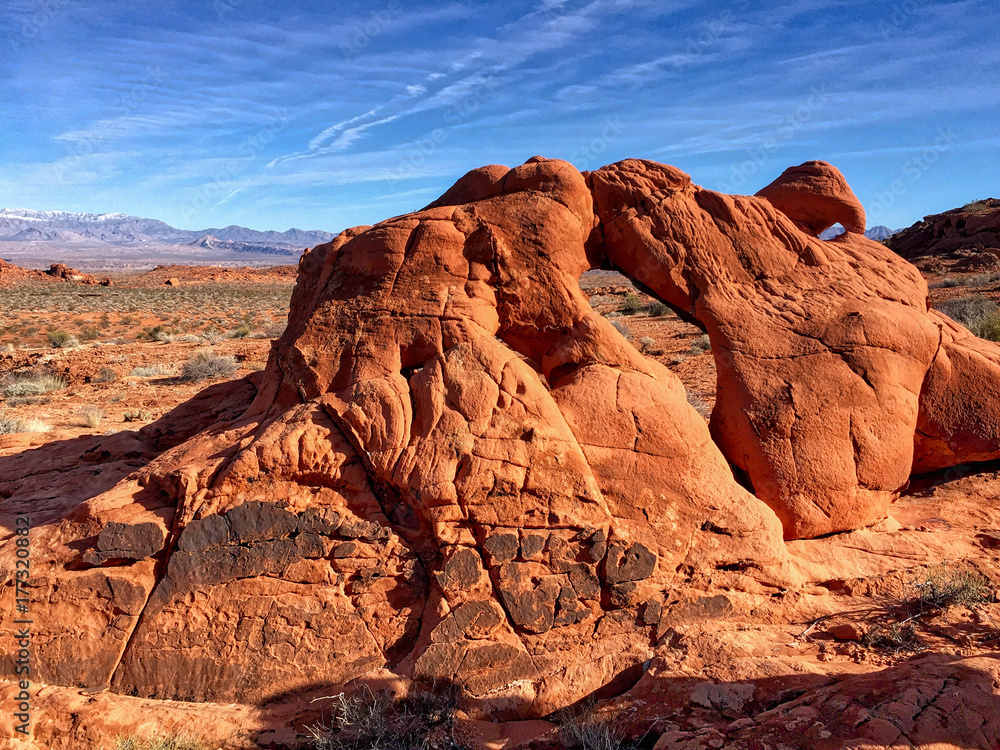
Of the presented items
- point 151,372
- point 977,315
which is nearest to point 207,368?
point 151,372

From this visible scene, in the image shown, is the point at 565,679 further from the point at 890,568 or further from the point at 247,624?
the point at 890,568

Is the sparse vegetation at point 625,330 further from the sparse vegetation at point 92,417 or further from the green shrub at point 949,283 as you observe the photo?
the sparse vegetation at point 92,417

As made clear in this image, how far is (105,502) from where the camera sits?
4891 mm

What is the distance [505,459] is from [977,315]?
47.9 feet

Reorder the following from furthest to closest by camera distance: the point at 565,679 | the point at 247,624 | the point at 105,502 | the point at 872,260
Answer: the point at 872,260 → the point at 105,502 → the point at 247,624 → the point at 565,679

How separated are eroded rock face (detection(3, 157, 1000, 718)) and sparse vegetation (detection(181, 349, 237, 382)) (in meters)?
9.44

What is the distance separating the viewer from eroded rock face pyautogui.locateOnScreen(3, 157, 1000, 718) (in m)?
4.47

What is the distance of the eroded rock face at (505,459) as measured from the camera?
447 centimetres

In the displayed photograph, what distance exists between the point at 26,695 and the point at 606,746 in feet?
13.0

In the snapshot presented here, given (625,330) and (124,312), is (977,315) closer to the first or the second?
(625,330)

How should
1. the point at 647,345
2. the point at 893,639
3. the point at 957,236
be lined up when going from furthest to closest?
the point at 957,236
the point at 647,345
the point at 893,639

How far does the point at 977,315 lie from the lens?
14.3 meters

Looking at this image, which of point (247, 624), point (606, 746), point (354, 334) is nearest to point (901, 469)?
point (606, 746)

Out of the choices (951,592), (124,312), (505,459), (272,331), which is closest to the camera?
(951,592)
